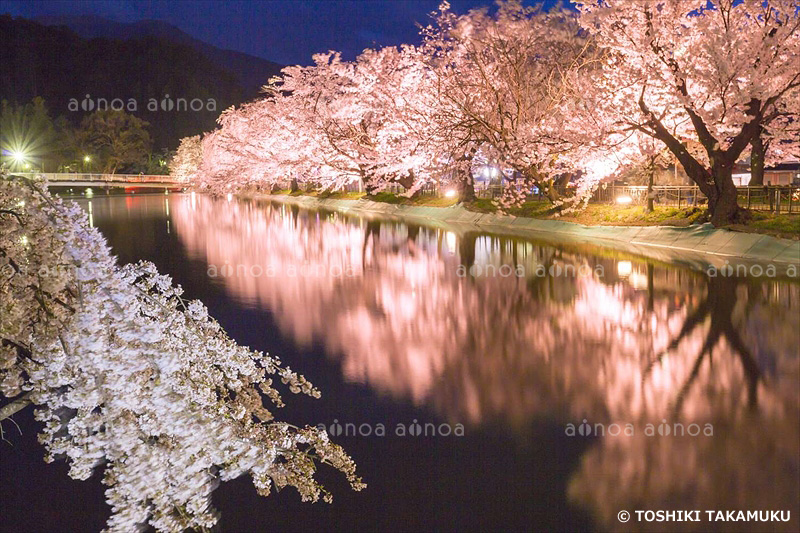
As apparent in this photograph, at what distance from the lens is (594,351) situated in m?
10.4

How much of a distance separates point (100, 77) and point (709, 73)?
595 ft

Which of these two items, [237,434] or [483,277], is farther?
[483,277]

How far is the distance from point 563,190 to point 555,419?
30396mm

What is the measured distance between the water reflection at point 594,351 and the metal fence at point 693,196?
822 cm

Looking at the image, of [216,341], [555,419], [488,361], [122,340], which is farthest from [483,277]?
[122,340]

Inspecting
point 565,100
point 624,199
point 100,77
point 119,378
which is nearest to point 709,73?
point 565,100

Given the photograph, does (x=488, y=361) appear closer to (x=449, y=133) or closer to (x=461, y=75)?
(x=449, y=133)

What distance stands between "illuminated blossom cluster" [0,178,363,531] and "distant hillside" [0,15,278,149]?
16341 centimetres

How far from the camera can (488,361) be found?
32.4 ft

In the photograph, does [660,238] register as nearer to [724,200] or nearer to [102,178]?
[724,200]

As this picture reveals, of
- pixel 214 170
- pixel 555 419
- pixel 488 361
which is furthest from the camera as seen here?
pixel 214 170

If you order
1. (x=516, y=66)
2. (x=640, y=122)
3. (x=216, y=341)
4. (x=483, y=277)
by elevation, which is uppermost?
(x=516, y=66)

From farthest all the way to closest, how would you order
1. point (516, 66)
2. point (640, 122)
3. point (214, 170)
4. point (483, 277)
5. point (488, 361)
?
point (214, 170) → point (516, 66) → point (640, 122) → point (483, 277) → point (488, 361)

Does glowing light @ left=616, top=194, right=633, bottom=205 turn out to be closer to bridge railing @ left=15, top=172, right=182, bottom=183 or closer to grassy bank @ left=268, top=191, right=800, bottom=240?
grassy bank @ left=268, top=191, right=800, bottom=240
